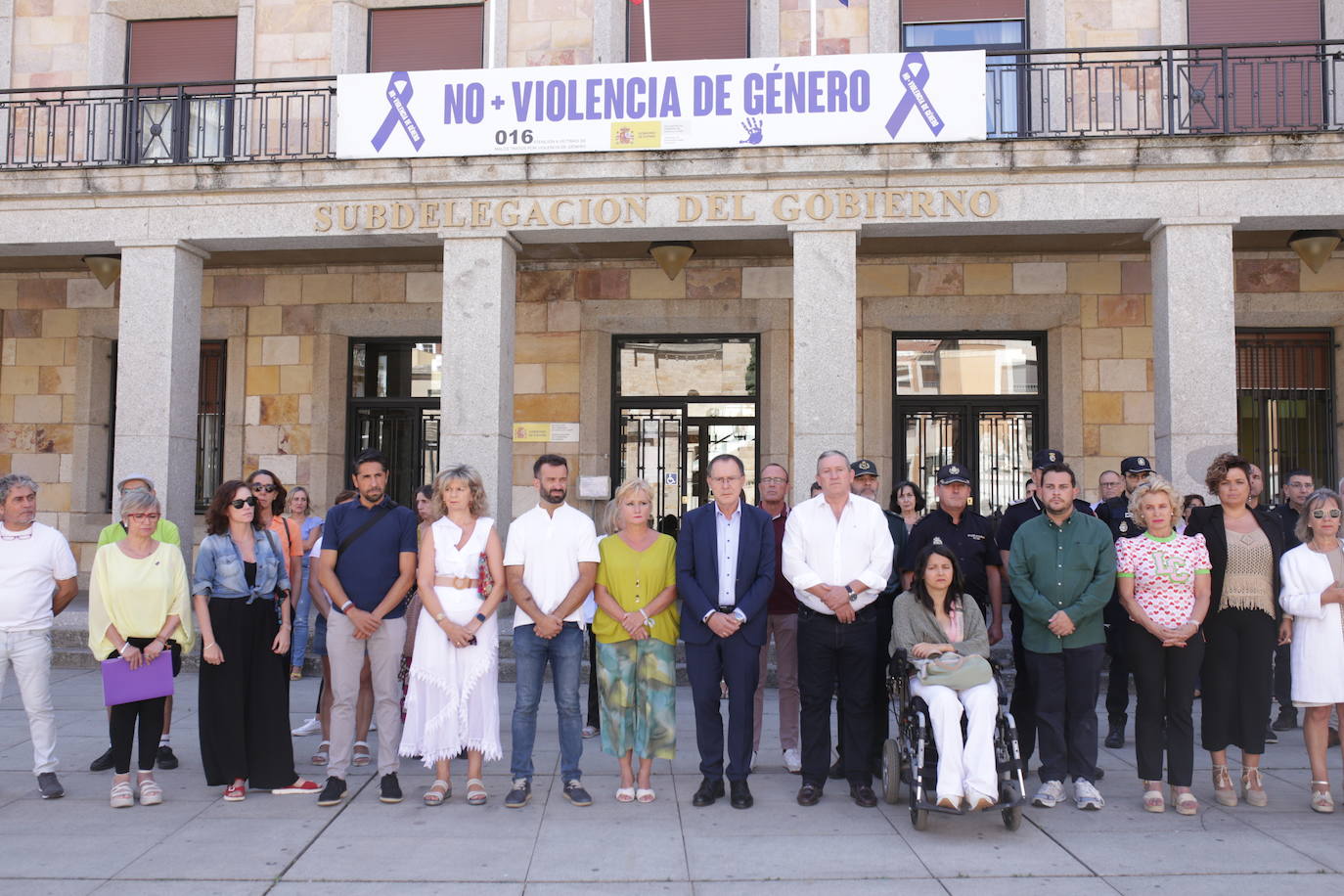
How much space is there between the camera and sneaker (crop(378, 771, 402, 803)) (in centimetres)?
552

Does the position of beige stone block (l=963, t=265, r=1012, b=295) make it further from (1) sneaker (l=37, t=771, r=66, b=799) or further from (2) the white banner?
(1) sneaker (l=37, t=771, r=66, b=799)

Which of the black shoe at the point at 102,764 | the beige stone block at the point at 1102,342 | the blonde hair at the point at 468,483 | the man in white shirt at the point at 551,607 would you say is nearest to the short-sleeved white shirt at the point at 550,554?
the man in white shirt at the point at 551,607

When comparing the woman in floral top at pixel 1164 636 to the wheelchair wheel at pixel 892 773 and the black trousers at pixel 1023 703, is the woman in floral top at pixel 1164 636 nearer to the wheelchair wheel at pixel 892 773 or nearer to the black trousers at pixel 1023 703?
Result: the black trousers at pixel 1023 703

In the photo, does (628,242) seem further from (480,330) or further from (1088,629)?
(1088,629)

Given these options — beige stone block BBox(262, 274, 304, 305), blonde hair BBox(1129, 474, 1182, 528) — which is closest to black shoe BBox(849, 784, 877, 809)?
blonde hair BBox(1129, 474, 1182, 528)

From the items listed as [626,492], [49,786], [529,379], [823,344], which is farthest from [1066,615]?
[529,379]

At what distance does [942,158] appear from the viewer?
9.71 m

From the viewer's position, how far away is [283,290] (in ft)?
43.0

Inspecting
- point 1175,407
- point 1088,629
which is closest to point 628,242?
point 1175,407

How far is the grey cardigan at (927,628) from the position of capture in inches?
214

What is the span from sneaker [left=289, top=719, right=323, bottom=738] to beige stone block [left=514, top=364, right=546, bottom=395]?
599 cm

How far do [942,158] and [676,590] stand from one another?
5.86m

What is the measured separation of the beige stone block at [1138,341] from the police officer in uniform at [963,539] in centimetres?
692

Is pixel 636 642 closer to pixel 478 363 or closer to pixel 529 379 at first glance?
pixel 478 363
